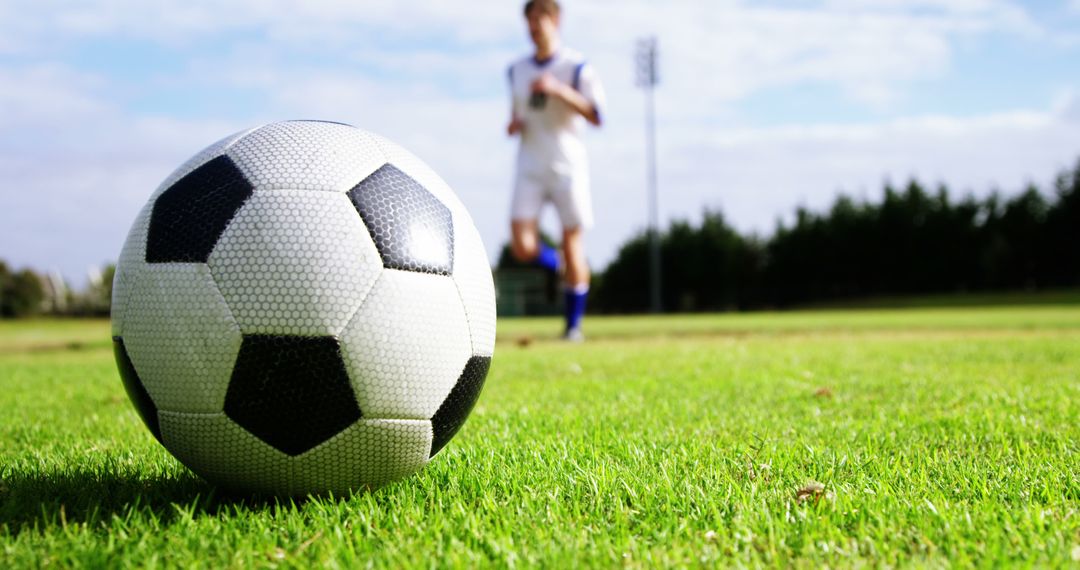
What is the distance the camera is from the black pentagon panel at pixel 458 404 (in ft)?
7.78

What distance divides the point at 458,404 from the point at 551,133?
22.2 feet

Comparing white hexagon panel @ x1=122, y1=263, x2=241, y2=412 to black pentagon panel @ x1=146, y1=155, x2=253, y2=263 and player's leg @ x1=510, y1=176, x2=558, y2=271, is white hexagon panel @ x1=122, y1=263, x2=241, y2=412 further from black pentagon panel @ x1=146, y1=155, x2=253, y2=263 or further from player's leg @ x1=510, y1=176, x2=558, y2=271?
player's leg @ x1=510, y1=176, x2=558, y2=271

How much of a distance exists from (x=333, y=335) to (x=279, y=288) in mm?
180

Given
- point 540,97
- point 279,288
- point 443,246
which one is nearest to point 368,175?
point 443,246

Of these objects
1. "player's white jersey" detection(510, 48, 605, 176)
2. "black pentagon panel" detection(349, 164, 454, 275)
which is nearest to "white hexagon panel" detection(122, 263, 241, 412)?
"black pentagon panel" detection(349, 164, 454, 275)

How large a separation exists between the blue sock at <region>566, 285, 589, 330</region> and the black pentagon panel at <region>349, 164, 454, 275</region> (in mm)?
6985

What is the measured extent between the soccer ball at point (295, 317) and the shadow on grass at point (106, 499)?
0.32 ft

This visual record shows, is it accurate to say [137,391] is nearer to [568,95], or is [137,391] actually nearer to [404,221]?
[404,221]

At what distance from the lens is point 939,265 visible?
1940 inches

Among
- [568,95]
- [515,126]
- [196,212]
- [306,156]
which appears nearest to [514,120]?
[515,126]

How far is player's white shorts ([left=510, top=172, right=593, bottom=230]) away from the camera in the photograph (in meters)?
8.93

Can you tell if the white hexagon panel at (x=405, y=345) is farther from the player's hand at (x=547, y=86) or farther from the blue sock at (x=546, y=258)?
the blue sock at (x=546, y=258)

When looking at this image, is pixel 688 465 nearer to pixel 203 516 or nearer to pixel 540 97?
pixel 203 516

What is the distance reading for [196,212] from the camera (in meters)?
2.22
